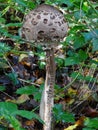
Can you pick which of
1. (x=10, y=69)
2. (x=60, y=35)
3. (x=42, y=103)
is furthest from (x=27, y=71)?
(x=60, y=35)

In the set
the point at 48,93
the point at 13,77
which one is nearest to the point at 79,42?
the point at 48,93

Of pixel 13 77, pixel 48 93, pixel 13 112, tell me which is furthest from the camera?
pixel 13 77

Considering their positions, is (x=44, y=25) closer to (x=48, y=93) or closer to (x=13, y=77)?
(x=48, y=93)

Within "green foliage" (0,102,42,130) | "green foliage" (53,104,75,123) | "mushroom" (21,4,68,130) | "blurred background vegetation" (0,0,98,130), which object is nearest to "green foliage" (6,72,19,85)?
"blurred background vegetation" (0,0,98,130)

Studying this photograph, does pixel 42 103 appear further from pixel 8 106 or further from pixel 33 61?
pixel 33 61

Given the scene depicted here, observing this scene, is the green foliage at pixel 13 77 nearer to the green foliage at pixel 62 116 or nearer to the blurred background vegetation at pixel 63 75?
the blurred background vegetation at pixel 63 75

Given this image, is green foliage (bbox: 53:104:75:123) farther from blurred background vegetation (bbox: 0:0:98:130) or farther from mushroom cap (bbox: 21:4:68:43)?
mushroom cap (bbox: 21:4:68:43)
